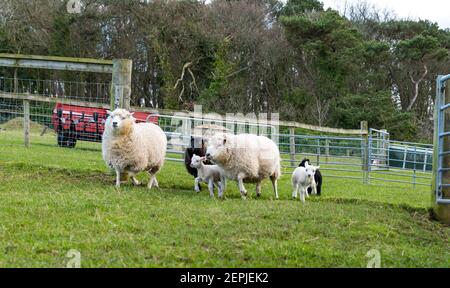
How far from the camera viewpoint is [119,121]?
27.8ft

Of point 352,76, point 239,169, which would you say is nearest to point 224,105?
point 352,76

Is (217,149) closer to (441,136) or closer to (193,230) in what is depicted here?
(441,136)

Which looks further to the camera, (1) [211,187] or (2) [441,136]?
(1) [211,187]

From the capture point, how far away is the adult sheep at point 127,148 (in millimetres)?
8539

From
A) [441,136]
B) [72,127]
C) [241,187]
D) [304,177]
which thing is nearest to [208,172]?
[241,187]

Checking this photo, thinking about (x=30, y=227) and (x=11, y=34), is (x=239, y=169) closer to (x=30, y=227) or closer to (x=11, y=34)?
(x=30, y=227)

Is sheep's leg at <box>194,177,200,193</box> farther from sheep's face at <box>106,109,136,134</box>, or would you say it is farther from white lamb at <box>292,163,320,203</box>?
white lamb at <box>292,163,320,203</box>

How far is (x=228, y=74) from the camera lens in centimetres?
3162

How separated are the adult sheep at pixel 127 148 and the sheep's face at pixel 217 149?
113 cm

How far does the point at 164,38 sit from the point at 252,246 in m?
28.3

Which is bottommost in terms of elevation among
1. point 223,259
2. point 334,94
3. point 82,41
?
point 223,259

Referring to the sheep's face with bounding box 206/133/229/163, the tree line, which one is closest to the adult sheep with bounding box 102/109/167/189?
the sheep's face with bounding box 206/133/229/163

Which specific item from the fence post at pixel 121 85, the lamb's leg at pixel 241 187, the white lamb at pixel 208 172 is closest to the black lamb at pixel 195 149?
the white lamb at pixel 208 172

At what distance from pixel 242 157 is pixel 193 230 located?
3277mm
